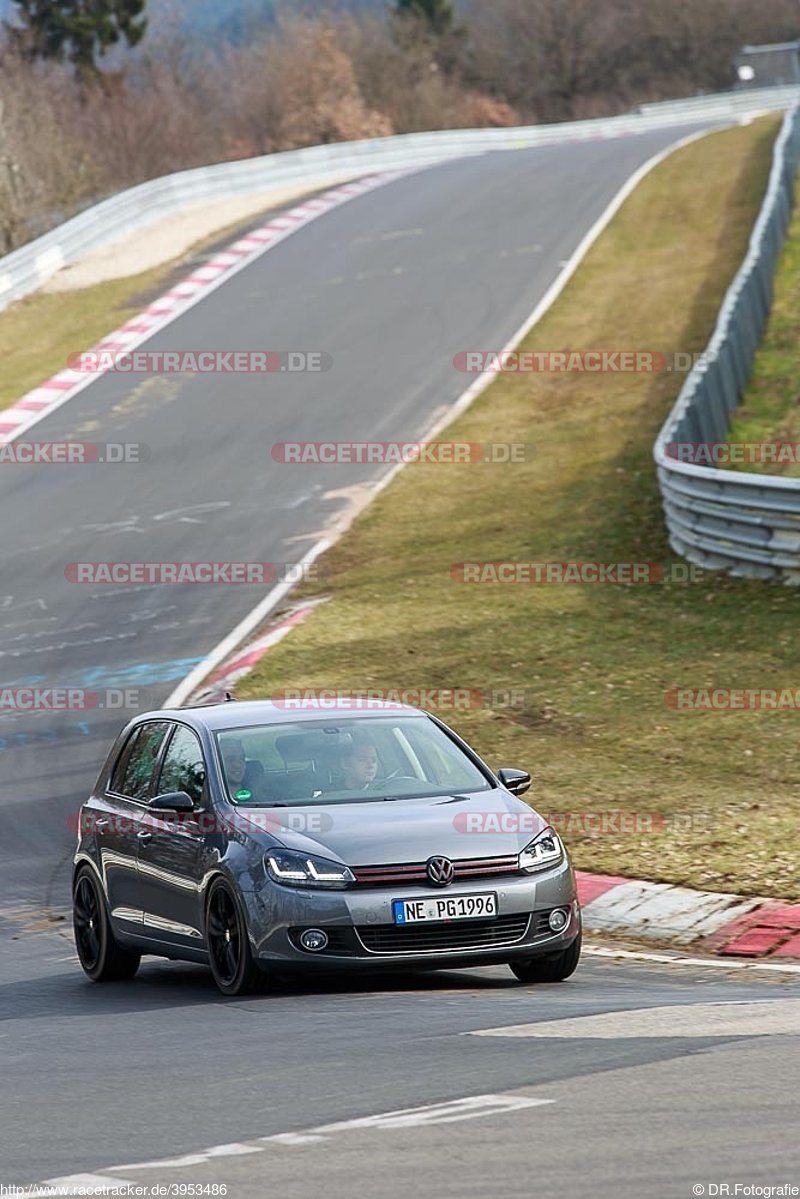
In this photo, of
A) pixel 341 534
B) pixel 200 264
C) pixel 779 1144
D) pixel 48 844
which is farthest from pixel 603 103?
pixel 779 1144

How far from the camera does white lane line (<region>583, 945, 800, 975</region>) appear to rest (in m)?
10.0

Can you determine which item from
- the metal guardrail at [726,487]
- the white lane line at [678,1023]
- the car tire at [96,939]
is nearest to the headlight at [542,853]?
the white lane line at [678,1023]

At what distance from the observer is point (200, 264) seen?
4194 cm

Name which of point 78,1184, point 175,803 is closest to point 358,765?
point 175,803

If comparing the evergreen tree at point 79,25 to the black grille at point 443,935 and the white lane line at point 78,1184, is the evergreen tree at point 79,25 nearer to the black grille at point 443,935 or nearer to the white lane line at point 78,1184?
the black grille at point 443,935

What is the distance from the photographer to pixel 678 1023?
317 inches

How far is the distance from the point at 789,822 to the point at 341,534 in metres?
12.8

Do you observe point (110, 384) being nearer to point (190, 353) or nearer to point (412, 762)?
point (190, 353)

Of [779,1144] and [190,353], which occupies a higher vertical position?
[779,1144]

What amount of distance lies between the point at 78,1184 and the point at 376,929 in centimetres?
326

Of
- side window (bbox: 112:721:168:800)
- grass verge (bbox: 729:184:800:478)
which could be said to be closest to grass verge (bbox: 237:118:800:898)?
grass verge (bbox: 729:184:800:478)

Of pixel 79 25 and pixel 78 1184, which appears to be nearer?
pixel 78 1184

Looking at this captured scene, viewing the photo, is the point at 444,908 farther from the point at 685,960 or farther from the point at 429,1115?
the point at 429,1115

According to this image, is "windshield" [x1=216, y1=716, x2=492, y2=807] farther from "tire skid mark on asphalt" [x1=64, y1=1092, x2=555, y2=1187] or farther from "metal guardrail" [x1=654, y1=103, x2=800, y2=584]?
"metal guardrail" [x1=654, y1=103, x2=800, y2=584]
